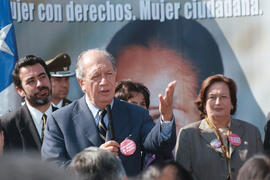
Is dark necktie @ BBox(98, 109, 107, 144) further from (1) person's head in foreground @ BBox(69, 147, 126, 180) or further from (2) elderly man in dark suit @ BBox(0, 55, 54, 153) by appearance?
(1) person's head in foreground @ BBox(69, 147, 126, 180)

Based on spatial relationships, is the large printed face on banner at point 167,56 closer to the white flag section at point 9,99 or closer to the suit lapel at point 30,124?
the white flag section at point 9,99

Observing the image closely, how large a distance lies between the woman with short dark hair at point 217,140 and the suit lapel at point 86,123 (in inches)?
33.7

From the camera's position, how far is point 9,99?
4.43 m

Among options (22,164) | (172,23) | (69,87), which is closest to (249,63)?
(172,23)

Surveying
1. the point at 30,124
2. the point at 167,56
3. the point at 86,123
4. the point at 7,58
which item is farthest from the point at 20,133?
the point at 167,56

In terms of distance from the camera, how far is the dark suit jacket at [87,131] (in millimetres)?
2766

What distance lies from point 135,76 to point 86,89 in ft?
6.99

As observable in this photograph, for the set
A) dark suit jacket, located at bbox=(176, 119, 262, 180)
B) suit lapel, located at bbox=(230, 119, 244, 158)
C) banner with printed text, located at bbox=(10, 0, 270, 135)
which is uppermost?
banner with printed text, located at bbox=(10, 0, 270, 135)

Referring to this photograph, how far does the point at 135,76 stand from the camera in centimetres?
503

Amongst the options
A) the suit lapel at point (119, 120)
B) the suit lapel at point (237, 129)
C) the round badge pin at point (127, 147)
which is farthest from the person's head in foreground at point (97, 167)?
the suit lapel at point (237, 129)

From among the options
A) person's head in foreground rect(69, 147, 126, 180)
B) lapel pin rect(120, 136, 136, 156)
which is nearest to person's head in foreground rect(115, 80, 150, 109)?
lapel pin rect(120, 136, 136, 156)

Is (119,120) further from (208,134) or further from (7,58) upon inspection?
(7,58)

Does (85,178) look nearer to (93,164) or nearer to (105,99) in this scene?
(93,164)

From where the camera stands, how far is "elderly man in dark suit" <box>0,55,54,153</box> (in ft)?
11.3
